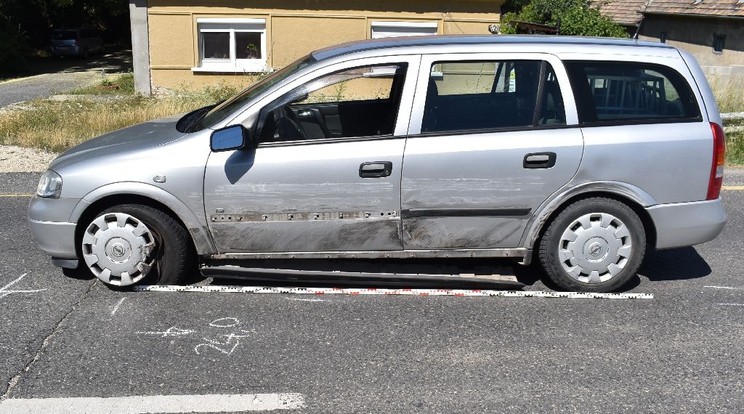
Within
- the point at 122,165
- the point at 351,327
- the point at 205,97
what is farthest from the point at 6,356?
the point at 205,97

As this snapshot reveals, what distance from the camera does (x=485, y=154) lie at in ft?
17.3

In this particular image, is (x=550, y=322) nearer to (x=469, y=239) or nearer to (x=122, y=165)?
(x=469, y=239)

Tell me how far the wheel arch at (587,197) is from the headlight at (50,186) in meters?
3.21

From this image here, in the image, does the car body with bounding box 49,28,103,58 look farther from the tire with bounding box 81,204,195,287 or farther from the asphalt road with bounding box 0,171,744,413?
the tire with bounding box 81,204,195,287

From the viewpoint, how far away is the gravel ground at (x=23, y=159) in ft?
32.9

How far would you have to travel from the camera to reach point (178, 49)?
63.6 ft

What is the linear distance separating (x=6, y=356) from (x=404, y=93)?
2953 millimetres

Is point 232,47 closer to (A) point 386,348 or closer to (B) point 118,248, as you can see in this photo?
(B) point 118,248

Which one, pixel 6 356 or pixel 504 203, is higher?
Result: pixel 504 203

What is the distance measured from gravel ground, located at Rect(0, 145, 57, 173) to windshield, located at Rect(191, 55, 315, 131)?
510 cm

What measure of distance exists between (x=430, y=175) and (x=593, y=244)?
4.13ft

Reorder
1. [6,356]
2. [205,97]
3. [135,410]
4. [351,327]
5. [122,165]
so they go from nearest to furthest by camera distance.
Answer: [135,410] < [6,356] < [351,327] < [122,165] < [205,97]

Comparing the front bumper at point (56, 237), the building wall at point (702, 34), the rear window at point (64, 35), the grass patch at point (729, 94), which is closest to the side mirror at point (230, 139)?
the front bumper at point (56, 237)

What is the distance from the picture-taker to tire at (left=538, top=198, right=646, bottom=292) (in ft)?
17.9
